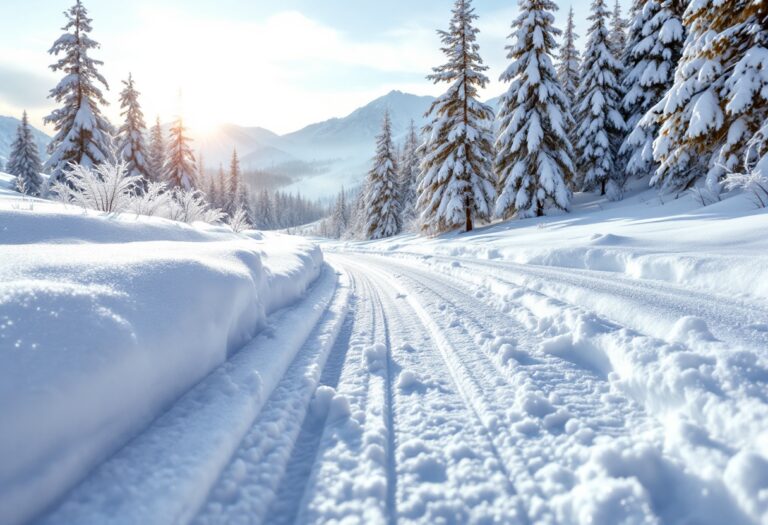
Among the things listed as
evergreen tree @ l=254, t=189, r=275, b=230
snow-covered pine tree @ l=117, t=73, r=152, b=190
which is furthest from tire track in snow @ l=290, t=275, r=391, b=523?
evergreen tree @ l=254, t=189, r=275, b=230

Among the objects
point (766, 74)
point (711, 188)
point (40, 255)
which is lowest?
point (40, 255)

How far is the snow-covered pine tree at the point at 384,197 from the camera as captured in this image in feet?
104

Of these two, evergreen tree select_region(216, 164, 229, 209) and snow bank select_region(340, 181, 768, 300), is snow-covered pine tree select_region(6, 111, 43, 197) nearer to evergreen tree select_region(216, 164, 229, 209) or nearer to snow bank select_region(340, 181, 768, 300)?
evergreen tree select_region(216, 164, 229, 209)

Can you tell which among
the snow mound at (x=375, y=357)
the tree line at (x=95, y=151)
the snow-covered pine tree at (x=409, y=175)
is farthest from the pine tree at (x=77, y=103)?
the snow-covered pine tree at (x=409, y=175)

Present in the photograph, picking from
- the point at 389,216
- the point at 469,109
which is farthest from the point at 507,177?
the point at 389,216

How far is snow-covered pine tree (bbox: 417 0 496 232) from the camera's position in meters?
18.5

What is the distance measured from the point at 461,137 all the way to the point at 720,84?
10866 mm

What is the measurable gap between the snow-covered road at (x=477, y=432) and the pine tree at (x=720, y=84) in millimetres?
8399

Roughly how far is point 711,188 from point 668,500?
13.6 meters

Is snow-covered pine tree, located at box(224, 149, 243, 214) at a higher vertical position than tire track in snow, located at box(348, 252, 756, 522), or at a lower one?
higher

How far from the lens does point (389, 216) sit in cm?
3197

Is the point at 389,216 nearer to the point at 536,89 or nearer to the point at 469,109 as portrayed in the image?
the point at 469,109

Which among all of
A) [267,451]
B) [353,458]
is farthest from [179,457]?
[353,458]

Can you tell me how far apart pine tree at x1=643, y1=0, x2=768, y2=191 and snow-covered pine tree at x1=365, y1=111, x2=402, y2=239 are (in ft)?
75.4
